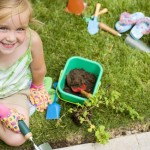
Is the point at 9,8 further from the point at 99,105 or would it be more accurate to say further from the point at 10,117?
the point at 99,105

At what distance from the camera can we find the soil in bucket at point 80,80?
7.63ft

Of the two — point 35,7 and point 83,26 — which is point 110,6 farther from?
point 35,7

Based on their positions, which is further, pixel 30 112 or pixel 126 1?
pixel 126 1

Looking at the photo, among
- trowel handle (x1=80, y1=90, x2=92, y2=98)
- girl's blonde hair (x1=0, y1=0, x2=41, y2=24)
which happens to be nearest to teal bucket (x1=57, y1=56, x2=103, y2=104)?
trowel handle (x1=80, y1=90, x2=92, y2=98)

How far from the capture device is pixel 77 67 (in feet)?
7.93

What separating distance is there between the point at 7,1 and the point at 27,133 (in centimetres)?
70

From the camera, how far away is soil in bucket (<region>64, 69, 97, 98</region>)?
7.63 ft

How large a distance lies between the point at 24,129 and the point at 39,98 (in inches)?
12.4

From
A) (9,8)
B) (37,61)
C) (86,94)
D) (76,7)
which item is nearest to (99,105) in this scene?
(86,94)

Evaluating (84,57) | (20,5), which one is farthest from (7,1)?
(84,57)

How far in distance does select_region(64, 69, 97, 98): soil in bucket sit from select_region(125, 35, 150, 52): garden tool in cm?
39

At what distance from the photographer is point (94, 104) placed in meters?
2.22

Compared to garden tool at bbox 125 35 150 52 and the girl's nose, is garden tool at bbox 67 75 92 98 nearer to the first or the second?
garden tool at bbox 125 35 150 52

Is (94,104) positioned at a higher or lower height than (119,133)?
higher
